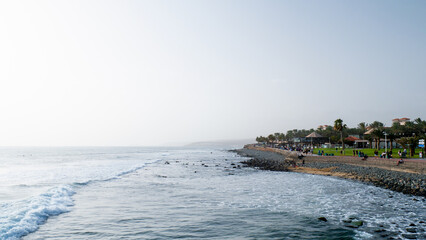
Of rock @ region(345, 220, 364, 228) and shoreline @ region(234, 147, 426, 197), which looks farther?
shoreline @ region(234, 147, 426, 197)

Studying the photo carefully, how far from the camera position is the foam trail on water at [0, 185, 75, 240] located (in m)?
13.2

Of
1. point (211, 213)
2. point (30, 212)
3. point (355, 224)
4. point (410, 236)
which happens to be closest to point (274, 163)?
point (211, 213)

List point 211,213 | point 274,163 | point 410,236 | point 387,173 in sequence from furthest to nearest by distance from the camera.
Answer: point 274,163
point 387,173
point 211,213
point 410,236

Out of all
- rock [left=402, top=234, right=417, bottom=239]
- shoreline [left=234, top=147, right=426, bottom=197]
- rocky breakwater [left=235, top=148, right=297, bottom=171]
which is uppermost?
shoreline [left=234, top=147, right=426, bottom=197]

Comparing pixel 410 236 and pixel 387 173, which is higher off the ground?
pixel 387 173

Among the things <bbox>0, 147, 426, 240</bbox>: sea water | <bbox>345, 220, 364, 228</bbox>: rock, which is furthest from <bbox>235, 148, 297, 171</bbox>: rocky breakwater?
<bbox>345, 220, 364, 228</bbox>: rock

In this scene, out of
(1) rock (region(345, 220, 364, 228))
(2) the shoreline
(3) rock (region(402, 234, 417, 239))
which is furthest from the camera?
(2) the shoreline

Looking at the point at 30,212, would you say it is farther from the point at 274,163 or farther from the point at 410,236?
the point at 274,163

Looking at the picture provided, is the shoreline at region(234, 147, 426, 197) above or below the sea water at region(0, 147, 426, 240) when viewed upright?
above

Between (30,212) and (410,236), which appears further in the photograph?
(30,212)

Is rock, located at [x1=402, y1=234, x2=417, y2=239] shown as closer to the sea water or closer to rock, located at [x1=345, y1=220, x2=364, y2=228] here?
the sea water

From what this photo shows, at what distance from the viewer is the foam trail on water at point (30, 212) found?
43.4 feet

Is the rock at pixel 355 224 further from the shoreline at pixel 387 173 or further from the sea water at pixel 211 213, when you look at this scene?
the shoreline at pixel 387 173

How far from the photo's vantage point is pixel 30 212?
53.4 feet
